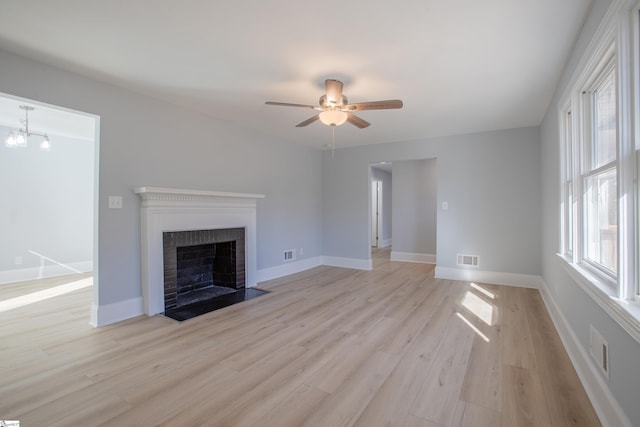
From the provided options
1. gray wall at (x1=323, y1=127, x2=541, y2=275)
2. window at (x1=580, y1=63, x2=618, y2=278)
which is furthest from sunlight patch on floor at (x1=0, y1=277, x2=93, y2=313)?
window at (x1=580, y1=63, x2=618, y2=278)

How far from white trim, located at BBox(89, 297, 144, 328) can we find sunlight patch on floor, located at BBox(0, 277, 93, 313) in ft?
4.55

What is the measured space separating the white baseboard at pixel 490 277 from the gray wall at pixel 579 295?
0.42 m

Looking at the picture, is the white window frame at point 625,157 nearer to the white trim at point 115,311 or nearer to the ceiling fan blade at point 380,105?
the ceiling fan blade at point 380,105

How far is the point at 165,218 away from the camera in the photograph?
10.7 ft

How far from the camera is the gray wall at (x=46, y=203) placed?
4500 mm

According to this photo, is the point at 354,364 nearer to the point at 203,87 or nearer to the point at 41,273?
the point at 203,87

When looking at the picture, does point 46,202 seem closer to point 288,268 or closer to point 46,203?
point 46,203

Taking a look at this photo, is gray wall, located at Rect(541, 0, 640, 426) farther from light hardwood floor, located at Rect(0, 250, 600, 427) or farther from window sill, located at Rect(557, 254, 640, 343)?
light hardwood floor, located at Rect(0, 250, 600, 427)

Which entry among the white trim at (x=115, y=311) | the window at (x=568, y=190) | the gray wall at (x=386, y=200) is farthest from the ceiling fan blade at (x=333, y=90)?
the gray wall at (x=386, y=200)

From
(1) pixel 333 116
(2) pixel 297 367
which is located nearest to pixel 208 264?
(2) pixel 297 367

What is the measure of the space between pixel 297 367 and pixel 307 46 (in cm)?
242

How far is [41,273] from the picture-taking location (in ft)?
15.7

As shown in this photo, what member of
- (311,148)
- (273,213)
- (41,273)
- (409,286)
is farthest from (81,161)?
(409,286)

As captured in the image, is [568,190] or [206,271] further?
[206,271]
